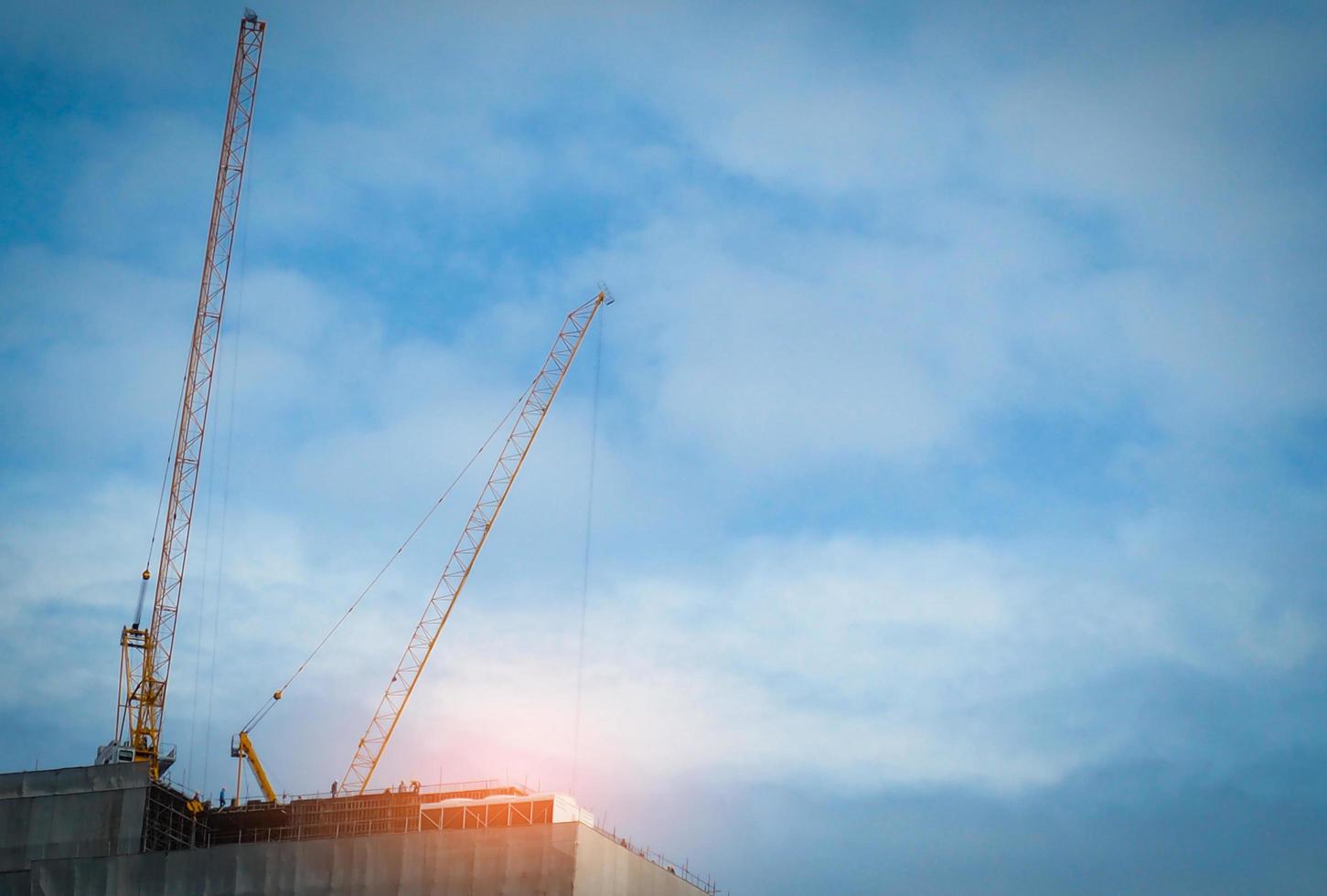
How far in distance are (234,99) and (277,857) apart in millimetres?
103067

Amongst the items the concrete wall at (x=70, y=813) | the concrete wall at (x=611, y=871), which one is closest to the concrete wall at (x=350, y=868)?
the concrete wall at (x=611, y=871)

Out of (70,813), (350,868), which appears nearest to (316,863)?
(350,868)

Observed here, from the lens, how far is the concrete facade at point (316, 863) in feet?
387

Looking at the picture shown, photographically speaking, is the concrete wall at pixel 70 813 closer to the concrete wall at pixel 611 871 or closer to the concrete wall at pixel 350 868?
the concrete wall at pixel 350 868

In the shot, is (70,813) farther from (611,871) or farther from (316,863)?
(611,871)

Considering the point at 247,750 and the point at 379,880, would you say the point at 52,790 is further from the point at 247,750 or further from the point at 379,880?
the point at 247,750

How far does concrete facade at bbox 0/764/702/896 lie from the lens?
118000 millimetres

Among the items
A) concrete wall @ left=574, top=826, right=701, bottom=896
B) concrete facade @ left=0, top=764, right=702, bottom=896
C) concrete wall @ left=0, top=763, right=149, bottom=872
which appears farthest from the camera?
concrete wall @ left=0, top=763, right=149, bottom=872

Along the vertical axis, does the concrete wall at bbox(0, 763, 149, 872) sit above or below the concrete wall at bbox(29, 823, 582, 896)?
above

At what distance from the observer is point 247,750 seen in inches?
7116

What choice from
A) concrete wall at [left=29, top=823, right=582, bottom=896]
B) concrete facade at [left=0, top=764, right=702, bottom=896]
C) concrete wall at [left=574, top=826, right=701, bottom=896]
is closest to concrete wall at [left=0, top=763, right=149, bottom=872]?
concrete facade at [left=0, top=764, right=702, bottom=896]

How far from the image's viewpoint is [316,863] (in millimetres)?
122000

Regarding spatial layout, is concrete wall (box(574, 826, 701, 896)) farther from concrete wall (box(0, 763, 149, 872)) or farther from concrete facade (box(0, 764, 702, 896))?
concrete wall (box(0, 763, 149, 872))

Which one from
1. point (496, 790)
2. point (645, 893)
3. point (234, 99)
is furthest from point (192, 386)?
point (645, 893)
